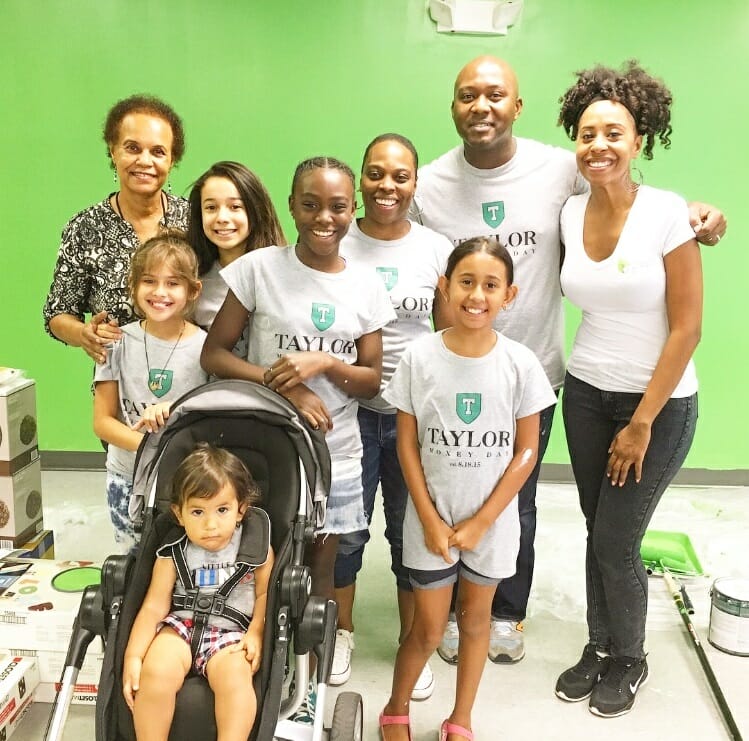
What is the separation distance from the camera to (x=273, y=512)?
6.01ft

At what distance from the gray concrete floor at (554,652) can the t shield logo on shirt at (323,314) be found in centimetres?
110

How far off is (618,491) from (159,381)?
1.24m

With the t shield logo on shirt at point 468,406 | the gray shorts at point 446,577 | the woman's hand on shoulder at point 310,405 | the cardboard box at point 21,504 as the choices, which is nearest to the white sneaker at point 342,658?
the gray shorts at point 446,577

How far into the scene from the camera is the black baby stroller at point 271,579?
1.59 meters

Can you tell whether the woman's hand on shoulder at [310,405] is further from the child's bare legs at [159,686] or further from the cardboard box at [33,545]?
the cardboard box at [33,545]

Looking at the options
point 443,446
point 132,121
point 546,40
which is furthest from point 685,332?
point 546,40

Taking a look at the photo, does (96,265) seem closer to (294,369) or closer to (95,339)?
(95,339)

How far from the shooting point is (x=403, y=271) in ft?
6.79

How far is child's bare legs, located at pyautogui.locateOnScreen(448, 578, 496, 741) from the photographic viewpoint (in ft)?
6.29

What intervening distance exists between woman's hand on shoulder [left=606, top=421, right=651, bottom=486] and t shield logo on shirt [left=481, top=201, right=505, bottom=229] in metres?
0.66

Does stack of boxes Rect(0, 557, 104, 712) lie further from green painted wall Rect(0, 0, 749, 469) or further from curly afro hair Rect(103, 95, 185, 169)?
green painted wall Rect(0, 0, 749, 469)

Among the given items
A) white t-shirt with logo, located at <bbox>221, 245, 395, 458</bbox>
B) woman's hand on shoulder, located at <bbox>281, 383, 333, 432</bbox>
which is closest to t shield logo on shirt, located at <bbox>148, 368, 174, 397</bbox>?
white t-shirt with logo, located at <bbox>221, 245, 395, 458</bbox>

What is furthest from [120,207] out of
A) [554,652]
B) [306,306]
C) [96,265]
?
[554,652]

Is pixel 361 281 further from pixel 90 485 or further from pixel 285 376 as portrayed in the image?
pixel 90 485
